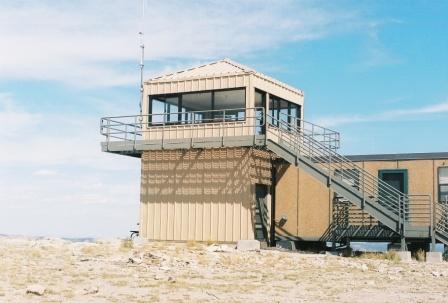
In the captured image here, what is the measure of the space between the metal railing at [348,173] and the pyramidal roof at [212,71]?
7.54 feet

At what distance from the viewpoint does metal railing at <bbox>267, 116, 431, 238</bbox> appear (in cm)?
2634

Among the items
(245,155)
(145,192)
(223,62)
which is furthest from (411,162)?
(145,192)

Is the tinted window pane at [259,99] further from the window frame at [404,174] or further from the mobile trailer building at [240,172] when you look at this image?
the window frame at [404,174]

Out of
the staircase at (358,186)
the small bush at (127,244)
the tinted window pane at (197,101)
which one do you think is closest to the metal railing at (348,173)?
the staircase at (358,186)

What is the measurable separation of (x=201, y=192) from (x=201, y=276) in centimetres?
1031

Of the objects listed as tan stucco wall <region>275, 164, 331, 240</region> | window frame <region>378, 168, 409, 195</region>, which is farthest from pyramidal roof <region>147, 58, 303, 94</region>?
window frame <region>378, 168, 409, 195</region>

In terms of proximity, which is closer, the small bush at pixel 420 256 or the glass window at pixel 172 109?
the small bush at pixel 420 256

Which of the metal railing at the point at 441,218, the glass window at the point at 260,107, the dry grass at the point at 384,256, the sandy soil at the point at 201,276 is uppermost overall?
the glass window at the point at 260,107

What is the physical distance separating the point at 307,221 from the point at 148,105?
29.0ft

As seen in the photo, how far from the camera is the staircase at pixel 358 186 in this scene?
25.9 m

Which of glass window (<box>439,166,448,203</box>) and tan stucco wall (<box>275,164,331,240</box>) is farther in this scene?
tan stucco wall (<box>275,164,331,240</box>)

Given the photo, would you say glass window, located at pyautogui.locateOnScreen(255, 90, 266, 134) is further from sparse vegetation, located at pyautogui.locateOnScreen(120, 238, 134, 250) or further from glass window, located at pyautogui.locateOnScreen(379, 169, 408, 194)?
sparse vegetation, located at pyautogui.locateOnScreen(120, 238, 134, 250)

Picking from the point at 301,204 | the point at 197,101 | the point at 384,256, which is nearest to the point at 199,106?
the point at 197,101

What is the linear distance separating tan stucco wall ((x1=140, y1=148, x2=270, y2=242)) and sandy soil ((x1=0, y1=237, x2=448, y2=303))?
178 cm
